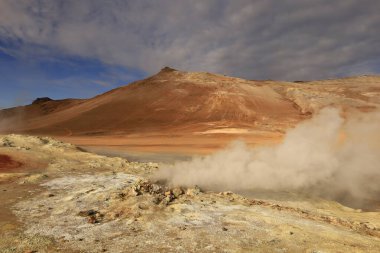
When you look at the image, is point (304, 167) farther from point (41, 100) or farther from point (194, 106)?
point (41, 100)

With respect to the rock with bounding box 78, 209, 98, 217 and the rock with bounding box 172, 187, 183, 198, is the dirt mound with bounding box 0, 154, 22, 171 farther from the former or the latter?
the rock with bounding box 172, 187, 183, 198

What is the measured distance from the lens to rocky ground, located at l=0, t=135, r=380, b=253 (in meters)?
7.47

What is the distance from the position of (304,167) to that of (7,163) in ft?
43.4

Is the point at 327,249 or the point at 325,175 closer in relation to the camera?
the point at 327,249

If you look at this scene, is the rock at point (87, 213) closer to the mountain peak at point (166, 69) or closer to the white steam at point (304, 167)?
the white steam at point (304, 167)

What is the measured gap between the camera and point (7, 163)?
16.6m

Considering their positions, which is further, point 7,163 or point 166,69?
point 166,69

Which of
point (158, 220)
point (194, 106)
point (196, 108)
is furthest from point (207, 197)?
point (194, 106)

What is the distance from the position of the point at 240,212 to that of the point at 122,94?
207 ft

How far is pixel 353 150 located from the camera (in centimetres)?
1794

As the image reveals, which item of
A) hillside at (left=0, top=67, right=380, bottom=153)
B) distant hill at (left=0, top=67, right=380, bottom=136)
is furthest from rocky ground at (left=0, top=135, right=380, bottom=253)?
distant hill at (left=0, top=67, right=380, bottom=136)

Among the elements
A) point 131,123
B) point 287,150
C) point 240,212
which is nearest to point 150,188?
point 240,212

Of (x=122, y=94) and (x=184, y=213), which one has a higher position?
(x=122, y=94)

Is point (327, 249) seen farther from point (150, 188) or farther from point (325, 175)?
point (325, 175)
